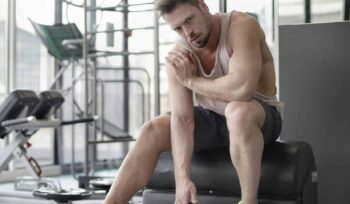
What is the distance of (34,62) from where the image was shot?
17.3ft

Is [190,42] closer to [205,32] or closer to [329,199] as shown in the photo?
[205,32]

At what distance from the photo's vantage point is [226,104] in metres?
1.93

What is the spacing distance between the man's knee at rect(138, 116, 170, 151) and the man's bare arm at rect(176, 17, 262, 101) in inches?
7.3

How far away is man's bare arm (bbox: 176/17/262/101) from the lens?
1799mm

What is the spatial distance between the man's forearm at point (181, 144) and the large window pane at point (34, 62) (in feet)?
10.3

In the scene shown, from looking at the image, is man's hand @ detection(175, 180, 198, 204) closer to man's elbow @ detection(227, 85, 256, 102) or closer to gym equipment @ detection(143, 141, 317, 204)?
gym equipment @ detection(143, 141, 317, 204)

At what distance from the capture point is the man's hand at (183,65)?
1929mm

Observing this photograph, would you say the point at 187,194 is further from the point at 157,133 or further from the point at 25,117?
the point at 25,117

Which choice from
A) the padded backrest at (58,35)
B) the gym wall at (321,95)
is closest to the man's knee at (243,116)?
the gym wall at (321,95)

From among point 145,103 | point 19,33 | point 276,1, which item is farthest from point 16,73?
point 276,1

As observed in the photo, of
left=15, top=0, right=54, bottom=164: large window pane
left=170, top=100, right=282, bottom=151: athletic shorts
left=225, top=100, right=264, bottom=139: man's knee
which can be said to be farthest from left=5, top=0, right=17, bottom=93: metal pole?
left=225, top=100, right=264, bottom=139: man's knee

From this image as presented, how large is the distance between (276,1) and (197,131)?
3.85 feet

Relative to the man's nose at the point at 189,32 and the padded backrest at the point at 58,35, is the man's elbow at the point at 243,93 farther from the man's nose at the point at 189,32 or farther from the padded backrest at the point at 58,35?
the padded backrest at the point at 58,35

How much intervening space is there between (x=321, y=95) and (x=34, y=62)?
338cm
